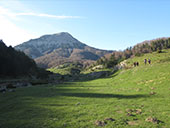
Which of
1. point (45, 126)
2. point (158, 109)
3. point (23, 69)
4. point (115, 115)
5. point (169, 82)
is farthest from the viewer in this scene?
point (23, 69)

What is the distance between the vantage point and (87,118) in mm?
14195

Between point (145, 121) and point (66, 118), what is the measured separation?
883cm

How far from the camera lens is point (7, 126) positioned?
41.7 ft

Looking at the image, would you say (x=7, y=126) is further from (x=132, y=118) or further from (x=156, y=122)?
(x=156, y=122)

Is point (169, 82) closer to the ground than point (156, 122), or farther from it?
farther from it

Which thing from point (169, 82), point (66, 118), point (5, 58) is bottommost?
point (66, 118)

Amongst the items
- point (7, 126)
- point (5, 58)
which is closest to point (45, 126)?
point (7, 126)

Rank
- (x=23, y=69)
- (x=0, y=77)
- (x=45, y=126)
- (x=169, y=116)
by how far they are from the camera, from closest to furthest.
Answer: (x=45, y=126) → (x=169, y=116) → (x=0, y=77) → (x=23, y=69)

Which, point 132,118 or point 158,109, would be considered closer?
point 132,118

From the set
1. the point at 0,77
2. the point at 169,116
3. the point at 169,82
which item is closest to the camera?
the point at 169,116

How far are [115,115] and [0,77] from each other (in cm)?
11084

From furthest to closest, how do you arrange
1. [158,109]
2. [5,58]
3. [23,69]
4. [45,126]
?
[23,69] → [5,58] → [158,109] → [45,126]

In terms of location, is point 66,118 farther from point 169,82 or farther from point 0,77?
point 0,77

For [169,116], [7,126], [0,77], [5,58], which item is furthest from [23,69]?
[169,116]
